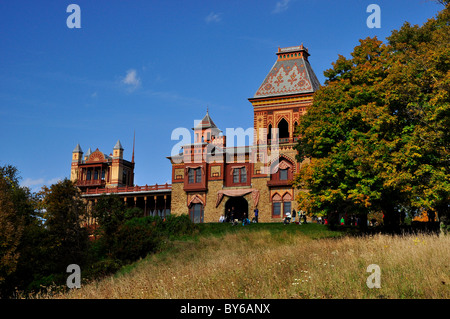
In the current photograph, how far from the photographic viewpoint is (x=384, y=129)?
23.7 m

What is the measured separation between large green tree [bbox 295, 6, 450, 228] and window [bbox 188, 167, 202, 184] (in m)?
22.1

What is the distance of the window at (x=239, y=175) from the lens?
48750mm

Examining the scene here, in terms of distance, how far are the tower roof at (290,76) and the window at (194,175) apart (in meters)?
10.3

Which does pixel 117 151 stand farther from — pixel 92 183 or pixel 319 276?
pixel 319 276

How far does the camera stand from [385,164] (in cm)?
2202

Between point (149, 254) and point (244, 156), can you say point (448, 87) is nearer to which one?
point (149, 254)

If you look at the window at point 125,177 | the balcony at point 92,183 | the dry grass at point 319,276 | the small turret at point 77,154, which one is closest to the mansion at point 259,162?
the balcony at point 92,183

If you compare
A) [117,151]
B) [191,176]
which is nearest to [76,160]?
[117,151]

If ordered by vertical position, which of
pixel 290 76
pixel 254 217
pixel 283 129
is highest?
pixel 290 76

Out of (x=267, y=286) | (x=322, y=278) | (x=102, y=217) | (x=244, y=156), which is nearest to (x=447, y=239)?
(x=322, y=278)

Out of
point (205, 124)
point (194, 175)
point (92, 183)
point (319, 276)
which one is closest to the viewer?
point (319, 276)

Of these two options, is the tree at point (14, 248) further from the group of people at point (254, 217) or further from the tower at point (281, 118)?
the tower at point (281, 118)

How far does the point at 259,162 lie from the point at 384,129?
2487 centimetres
